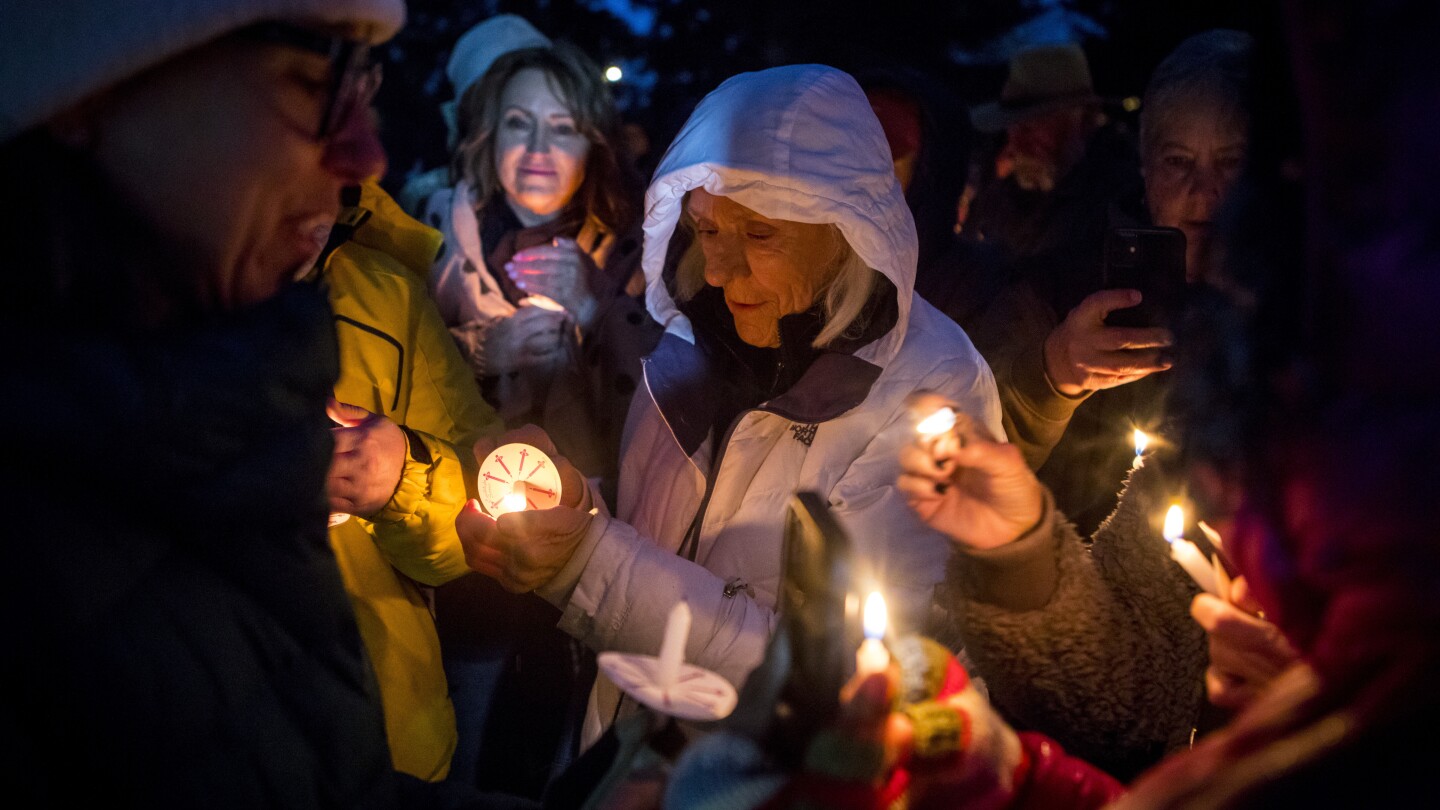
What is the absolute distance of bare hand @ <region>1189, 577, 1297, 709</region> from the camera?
1.46m

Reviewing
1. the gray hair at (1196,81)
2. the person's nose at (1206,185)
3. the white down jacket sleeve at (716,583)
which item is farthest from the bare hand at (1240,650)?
the gray hair at (1196,81)

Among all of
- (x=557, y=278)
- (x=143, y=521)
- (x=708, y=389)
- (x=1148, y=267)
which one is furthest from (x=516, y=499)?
(x=557, y=278)

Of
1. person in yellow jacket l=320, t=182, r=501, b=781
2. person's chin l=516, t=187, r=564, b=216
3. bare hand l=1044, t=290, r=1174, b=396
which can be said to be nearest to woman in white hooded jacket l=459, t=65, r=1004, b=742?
person in yellow jacket l=320, t=182, r=501, b=781

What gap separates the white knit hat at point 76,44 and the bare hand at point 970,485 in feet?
4.04

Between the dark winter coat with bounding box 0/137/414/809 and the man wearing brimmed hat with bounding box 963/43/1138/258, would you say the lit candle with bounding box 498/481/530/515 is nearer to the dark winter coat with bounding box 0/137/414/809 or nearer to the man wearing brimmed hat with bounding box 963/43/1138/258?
the dark winter coat with bounding box 0/137/414/809

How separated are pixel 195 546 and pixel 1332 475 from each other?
1.33 m

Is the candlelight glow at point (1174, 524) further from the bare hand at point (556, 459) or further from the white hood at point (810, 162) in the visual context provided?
the bare hand at point (556, 459)

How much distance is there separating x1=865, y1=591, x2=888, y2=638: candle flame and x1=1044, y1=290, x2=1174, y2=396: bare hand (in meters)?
1.64

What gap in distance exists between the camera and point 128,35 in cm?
113

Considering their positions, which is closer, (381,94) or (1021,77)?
(1021,77)

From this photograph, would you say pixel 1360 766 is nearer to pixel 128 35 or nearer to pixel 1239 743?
pixel 1239 743

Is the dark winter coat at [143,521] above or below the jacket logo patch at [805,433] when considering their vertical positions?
above

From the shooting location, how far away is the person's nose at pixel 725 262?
8.97 ft

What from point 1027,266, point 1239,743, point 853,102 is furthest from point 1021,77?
point 1239,743
